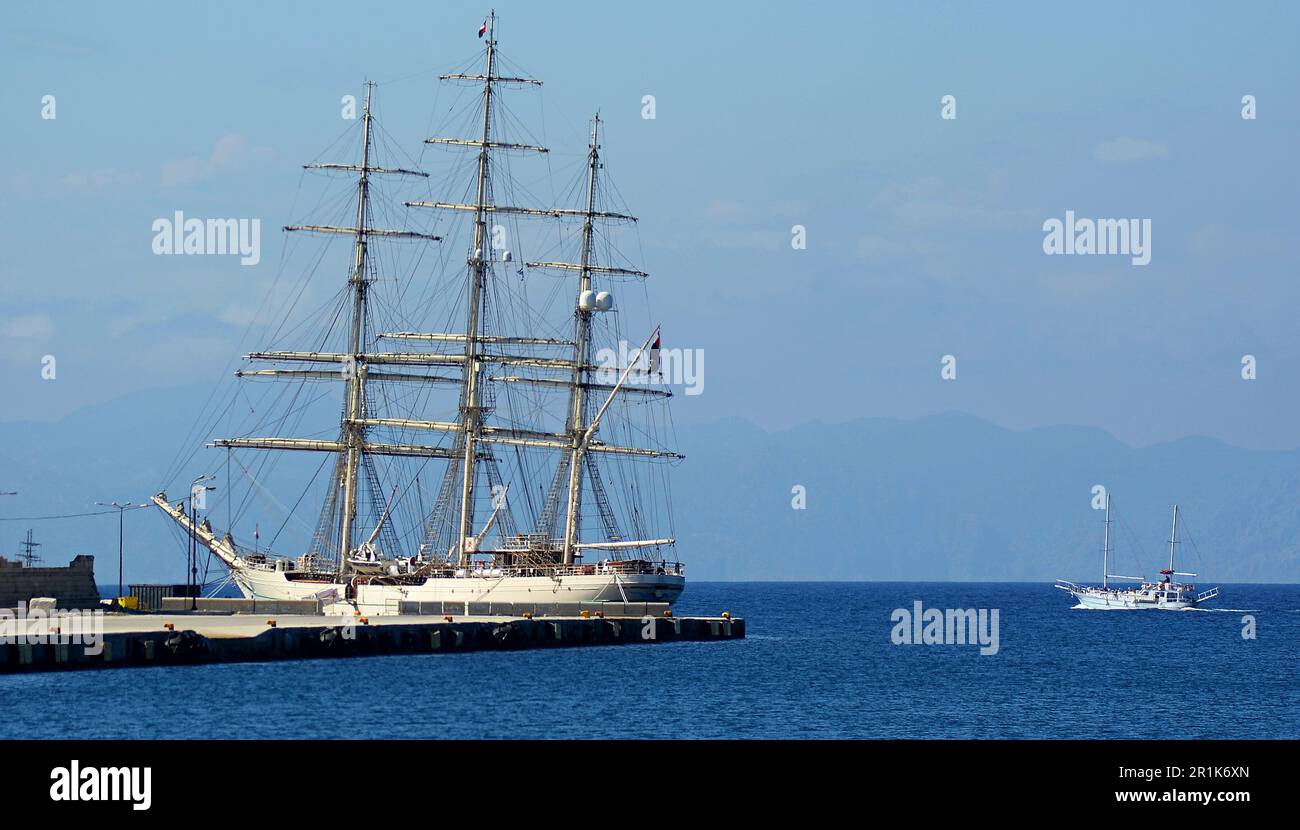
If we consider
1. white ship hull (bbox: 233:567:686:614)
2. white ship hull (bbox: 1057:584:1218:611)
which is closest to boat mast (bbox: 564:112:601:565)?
white ship hull (bbox: 233:567:686:614)

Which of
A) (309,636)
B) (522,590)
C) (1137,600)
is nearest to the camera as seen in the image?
(309,636)

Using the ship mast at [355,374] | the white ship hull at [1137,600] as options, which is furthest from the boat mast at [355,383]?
the white ship hull at [1137,600]

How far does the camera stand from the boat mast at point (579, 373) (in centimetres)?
10200

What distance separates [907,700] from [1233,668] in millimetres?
28105

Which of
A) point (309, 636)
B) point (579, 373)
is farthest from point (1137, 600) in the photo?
point (309, 636)

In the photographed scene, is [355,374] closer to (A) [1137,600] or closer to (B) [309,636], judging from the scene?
(B) [309,636]

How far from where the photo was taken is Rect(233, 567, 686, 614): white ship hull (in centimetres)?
9775

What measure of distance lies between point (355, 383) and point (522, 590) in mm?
18311

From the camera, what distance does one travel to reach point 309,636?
71.4 m

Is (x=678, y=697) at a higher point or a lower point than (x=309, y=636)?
lower

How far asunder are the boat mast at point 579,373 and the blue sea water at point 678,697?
1559 centimetres
